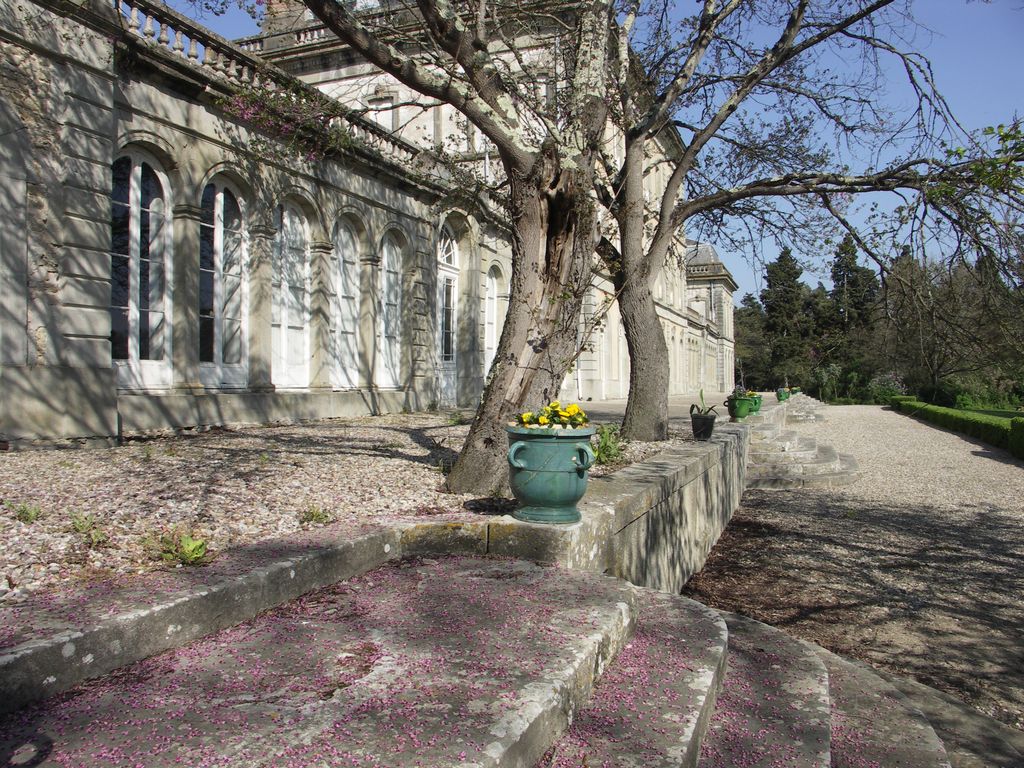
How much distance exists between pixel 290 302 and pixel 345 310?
148 centimetres

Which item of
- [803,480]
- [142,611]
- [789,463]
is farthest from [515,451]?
[789,463]

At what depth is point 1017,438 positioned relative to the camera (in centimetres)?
1623

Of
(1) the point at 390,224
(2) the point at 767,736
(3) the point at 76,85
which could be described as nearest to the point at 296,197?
(1) the point at 390,224

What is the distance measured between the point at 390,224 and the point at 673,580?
10.1 m

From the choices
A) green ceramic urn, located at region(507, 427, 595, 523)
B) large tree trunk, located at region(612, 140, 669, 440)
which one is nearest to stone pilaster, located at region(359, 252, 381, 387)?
large tree trunk, located at region(612, 140, 669, 440)

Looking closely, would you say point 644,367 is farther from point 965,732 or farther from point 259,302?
point 965,732

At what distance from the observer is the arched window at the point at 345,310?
1335 centimetres

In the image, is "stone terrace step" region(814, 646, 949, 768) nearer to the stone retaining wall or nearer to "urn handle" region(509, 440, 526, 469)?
the stone retaining wall

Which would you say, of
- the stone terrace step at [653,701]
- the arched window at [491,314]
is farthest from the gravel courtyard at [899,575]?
the arched window at [491,314]

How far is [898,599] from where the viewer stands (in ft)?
22.2

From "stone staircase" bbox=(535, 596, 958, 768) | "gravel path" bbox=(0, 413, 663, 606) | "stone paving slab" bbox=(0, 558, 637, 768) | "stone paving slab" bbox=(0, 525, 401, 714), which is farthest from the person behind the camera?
"gravel path" bbox=(0, 413, 663, 606)

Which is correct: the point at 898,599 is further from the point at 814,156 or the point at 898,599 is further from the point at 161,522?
the point at 814,156

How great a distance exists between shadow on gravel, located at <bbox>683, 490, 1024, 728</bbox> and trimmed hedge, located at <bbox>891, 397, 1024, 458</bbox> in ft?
26.8

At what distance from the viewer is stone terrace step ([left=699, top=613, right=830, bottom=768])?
2.79 m
